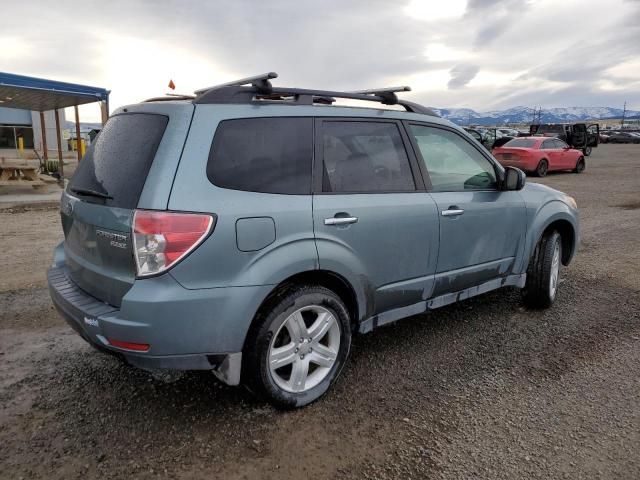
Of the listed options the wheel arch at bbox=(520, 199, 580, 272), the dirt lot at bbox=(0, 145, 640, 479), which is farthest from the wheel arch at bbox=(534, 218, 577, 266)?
the dirt lot at bbox=(0, 145, 640, 479)

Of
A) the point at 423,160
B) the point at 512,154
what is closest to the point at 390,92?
the point at 423,160

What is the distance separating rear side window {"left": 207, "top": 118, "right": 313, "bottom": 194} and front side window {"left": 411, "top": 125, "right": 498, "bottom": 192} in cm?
102

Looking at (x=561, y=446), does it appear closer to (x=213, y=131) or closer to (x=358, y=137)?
(x=358, y=137)

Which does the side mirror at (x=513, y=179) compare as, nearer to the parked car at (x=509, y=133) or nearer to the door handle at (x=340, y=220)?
the door handle at (x=340, y=220)

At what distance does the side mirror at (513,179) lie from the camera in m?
3.99

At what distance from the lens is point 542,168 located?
18625 mm

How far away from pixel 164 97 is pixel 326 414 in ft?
7.30

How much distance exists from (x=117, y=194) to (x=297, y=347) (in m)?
1.30

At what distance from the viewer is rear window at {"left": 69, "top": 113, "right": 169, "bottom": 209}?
2.59m

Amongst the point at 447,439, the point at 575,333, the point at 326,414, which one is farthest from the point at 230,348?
the point at 575,333

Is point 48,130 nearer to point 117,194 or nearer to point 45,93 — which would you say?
point 45,93

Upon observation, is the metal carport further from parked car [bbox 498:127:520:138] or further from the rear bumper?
parked car [bbox 498:127:520:138]

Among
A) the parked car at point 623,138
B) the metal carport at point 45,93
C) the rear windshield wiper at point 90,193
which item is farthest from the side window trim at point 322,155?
the parked car at point 623,138

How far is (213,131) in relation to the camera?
8.75 feet
